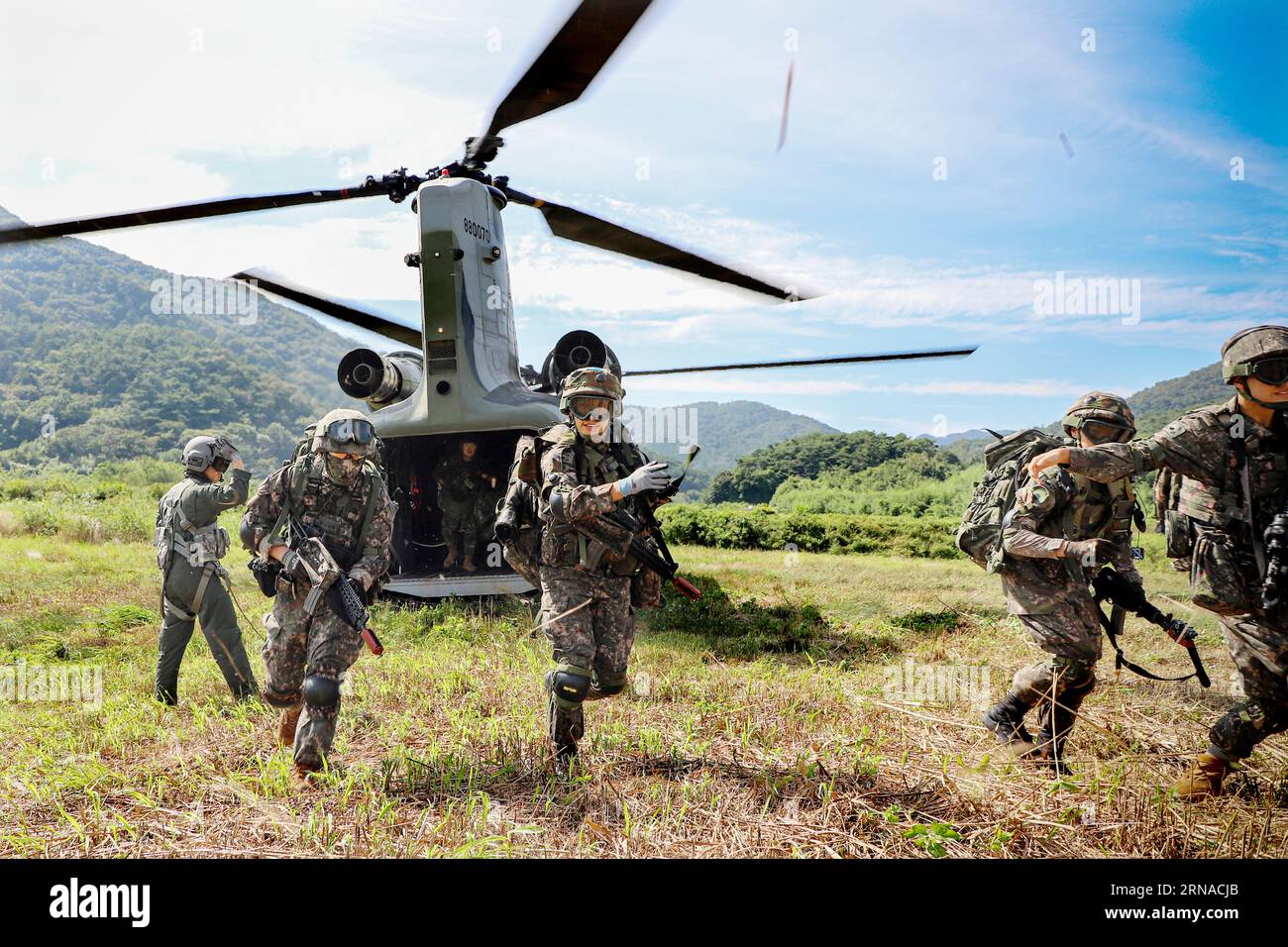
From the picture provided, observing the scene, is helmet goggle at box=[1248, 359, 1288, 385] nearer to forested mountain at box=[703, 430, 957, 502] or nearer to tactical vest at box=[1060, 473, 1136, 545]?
tactical vest at box=[1060, 473, 1136, 545]

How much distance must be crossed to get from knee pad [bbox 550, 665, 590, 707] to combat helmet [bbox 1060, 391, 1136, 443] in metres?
2.89

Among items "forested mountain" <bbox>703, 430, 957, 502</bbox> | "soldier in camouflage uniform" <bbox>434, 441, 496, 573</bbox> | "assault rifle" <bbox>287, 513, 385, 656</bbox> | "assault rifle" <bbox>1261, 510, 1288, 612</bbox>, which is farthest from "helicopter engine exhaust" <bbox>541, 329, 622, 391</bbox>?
"forested mountain" <bbox>703, 430, 957, 502</bbox>

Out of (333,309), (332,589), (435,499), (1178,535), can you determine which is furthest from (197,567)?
(1178,535)

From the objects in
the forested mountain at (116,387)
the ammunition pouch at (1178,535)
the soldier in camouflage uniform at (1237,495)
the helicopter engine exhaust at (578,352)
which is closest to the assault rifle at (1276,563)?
the soldier in camouflage uniform at (1237,495)

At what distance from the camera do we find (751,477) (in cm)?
1756

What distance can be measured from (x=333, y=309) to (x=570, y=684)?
6516 mm

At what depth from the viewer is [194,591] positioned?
522 centimetres

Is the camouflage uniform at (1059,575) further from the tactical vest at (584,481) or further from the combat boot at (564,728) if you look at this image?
the combat boot at (564,728)

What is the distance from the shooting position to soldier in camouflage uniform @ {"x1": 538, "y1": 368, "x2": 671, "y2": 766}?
380 cm

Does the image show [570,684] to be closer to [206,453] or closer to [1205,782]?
[1205,782]

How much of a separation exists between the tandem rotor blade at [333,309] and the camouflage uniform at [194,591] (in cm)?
351

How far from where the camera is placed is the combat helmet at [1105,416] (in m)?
4.05

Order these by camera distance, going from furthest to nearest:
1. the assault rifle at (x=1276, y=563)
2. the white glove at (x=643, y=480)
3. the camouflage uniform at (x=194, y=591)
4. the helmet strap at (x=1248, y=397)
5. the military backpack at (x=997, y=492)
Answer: the camouflage uniform at (x=194, y=591) < the military backpack at (x=997, y=492) < the white glove at (x=643, y=480) < the helmet strap at (x=1248, y=397) < the assault rifle at (x=1276, y=563)
